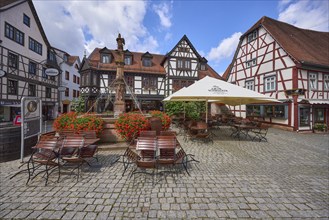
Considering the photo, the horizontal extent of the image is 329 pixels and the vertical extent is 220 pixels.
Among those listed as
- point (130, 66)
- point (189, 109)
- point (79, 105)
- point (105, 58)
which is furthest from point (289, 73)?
point (79, 105)

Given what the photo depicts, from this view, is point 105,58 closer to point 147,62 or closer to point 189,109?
point 147,62

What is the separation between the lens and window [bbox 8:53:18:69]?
12698 mm

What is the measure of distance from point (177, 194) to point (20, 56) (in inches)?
760

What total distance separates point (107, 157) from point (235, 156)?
4.66m

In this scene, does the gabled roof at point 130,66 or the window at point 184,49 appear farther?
the window at point 184,49

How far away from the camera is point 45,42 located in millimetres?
18000

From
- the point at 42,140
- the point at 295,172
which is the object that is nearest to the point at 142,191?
the point at 42,140

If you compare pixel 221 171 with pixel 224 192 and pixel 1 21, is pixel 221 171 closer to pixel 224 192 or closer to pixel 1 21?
pixel 224 192

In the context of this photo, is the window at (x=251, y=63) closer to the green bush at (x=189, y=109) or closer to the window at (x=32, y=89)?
the green bush at (x=189, y=109)

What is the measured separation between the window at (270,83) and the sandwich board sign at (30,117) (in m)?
16.5

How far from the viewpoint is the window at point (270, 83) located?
12.8 meters

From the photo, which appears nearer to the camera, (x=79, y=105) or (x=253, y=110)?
(x=253, y=110)

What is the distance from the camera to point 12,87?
1310 cm

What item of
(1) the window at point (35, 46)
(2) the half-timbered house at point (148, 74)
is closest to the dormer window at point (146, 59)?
(2) the half-timbered house at point (148, 74)
